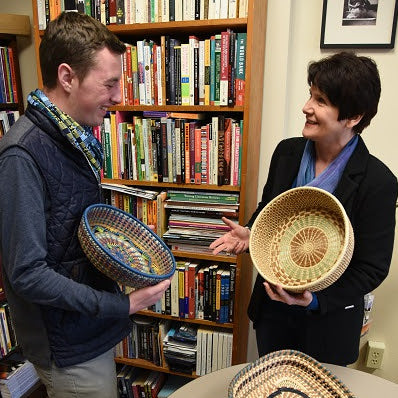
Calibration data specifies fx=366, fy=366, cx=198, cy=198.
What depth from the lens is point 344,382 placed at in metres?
0.93

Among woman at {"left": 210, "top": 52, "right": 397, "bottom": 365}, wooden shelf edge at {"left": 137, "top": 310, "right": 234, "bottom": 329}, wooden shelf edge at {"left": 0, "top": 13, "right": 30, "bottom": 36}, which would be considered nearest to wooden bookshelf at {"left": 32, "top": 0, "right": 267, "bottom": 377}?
wooden shelf edge at {"left": 137, "top": 310, "right": 234, "bottom": 329}

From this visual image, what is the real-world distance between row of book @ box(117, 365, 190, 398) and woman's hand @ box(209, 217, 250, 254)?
40.4 inches

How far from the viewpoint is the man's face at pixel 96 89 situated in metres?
0.88

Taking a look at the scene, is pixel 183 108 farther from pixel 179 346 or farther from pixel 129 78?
pixel 179 346

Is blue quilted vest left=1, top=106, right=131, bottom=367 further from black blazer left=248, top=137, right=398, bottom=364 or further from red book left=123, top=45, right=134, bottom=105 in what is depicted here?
red book left=123, top=45, right=134, bottom=105

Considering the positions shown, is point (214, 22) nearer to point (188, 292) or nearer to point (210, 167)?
point (210, 167)

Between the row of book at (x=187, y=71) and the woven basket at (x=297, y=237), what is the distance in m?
0.55

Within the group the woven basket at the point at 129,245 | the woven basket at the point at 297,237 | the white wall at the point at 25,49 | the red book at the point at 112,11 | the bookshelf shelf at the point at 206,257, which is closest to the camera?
the woven basket at the point at 129,245

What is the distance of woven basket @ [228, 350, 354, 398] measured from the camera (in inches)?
31.0

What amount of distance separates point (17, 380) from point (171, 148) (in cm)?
134

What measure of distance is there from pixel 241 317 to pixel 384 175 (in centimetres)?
96

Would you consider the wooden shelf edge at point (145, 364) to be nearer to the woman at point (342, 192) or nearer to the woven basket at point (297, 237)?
the woman at point (342, 192)

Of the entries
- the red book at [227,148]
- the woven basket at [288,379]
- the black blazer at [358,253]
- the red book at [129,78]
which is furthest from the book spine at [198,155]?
the woven basket at [288,379]

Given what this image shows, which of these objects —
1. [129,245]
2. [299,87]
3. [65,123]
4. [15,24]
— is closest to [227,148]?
[299,87]
